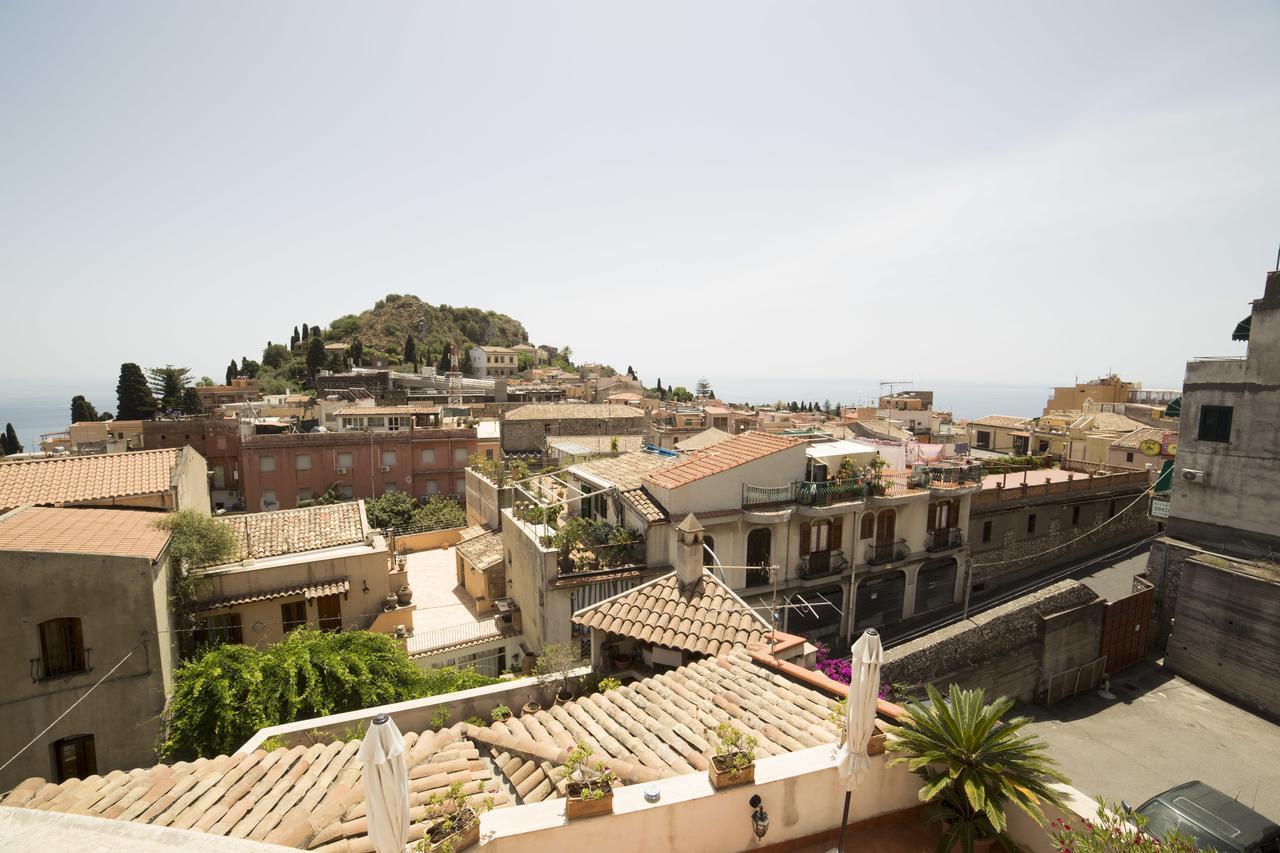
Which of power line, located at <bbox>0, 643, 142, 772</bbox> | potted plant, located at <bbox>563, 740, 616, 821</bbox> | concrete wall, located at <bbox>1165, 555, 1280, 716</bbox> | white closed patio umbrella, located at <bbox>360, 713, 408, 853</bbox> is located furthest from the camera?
concrete wall, located at <bbox>1165, 555, 1280, 716</bbox>

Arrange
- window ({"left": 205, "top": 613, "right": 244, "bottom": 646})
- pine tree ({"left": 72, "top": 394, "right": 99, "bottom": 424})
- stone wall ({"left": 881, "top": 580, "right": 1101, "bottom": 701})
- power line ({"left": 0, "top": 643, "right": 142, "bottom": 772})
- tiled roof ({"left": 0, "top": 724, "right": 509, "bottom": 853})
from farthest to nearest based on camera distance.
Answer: pine tree ({"left": 72, "top": 394, "right": 99, "bottom": 424}), stone wall ({"left": 881, "top": 580, "right": 1101, "bottom": 701}), window ({"left": 205, "top": 613, "right": 244, "bottom": 646}), power line ({"left": 0, "top": 643, "right": 142, "bottom": 772}), tiled roof ({"left": 0, "top": 724, "right": 509, "bottom": 853})

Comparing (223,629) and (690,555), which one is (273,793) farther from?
(223,629)

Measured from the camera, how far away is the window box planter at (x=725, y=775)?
5465mm

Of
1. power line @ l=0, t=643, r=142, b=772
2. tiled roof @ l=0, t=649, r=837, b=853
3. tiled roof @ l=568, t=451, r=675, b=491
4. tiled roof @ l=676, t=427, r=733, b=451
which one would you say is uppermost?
tiled roof @ l=568, t=451, r=675, b=491

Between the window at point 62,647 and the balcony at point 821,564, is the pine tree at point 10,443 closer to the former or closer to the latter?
the window at point 62,647

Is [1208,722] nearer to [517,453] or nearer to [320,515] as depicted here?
[320,515]

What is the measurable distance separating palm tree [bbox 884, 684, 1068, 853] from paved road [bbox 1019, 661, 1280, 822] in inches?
481

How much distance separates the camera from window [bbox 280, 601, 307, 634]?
16.7 m

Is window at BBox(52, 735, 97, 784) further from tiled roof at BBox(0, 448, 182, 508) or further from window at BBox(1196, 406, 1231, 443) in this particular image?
window at BBox(1196, 406, 1231, 443)

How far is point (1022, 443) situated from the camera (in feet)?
154

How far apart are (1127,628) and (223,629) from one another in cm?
2862

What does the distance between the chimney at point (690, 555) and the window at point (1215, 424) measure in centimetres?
2219

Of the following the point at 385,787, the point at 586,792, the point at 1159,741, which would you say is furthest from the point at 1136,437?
the point at 385,787

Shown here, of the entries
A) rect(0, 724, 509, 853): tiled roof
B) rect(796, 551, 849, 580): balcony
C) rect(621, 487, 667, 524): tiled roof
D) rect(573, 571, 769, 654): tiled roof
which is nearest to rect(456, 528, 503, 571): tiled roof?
rect(621, 487, 667, 524): tiled roof
